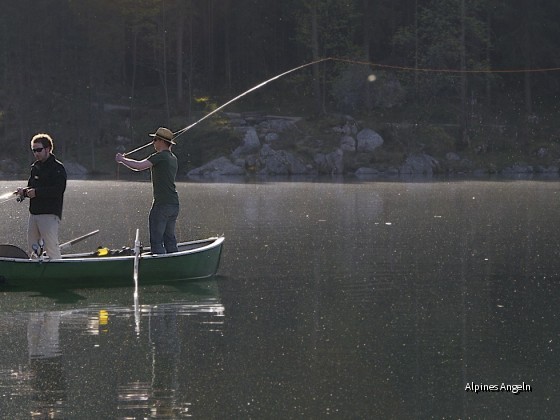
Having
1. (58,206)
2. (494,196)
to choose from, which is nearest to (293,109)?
(494,196)

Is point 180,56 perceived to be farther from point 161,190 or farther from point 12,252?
point 12,252

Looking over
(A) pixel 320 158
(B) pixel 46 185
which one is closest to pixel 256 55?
(A) pixel 320 158

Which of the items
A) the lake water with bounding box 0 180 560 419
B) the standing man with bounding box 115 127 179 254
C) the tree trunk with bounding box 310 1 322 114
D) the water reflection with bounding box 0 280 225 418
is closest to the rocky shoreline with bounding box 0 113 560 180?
the tree trunk with bounding box 310 1 322 114

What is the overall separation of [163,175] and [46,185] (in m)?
1.76

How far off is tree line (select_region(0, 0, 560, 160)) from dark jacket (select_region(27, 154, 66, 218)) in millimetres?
50217

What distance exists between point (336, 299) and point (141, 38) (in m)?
60.5

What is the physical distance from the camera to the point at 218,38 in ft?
256

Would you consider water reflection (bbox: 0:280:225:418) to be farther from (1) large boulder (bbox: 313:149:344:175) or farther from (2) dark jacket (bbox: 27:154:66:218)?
(1) large boulder (bbox: 313:149:344:175)

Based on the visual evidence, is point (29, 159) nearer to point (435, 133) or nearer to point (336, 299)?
point (435, 133)

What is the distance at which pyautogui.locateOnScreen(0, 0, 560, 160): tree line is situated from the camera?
220ft

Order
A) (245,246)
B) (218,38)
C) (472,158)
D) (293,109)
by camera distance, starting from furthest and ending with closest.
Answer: (218,38) → (293,109) → (472,158) → (245,246)

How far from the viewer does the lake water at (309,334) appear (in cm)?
910

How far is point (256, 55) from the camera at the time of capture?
75.8 meters

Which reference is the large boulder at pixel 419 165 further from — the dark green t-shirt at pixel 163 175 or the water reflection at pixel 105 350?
the water reflection at pixel 105 350
